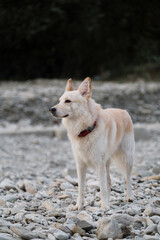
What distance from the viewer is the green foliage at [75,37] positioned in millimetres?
20891

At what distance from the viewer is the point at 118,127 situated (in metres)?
4.38

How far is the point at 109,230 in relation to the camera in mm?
3184

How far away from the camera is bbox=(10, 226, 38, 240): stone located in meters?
3.11

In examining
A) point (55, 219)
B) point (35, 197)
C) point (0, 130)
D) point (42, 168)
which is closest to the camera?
point (55, 219)

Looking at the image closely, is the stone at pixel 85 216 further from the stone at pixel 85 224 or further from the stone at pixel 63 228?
the stone at pixel 63 228

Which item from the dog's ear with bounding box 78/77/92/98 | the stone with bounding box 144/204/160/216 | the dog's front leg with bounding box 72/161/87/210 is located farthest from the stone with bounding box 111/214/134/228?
the dog's ear with bounding box 78/77/92/98

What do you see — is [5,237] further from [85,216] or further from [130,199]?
[130,199]

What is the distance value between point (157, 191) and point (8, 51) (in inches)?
745

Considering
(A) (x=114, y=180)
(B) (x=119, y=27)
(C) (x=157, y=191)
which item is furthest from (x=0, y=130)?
(B) (x=119, y=27)

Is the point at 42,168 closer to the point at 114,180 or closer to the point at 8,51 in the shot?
the point at 114,180

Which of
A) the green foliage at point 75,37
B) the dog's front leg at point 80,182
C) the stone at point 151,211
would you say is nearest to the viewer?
the stone at point 151,211

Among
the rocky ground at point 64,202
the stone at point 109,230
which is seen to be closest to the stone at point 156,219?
the rocky ground at point 64,202

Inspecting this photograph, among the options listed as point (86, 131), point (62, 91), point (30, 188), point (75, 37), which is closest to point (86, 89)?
point (86, 131)

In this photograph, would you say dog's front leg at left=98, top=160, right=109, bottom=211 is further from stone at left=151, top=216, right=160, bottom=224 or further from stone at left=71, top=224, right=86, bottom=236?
stone at left=71, top=224, right=86, bottom=236
